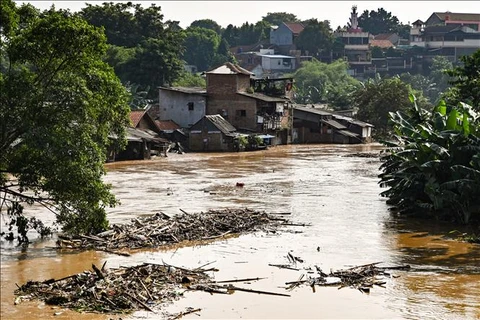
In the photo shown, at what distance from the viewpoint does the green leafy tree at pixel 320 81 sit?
3481 inches

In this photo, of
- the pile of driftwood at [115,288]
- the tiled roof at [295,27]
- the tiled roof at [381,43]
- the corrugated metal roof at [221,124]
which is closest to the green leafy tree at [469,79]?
the pile of driftwood at [115,288]

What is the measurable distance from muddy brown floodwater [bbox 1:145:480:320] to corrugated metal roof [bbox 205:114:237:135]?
15759 mm

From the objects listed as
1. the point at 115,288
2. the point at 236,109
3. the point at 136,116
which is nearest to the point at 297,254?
the point at 115,288

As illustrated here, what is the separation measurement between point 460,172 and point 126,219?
420 inches

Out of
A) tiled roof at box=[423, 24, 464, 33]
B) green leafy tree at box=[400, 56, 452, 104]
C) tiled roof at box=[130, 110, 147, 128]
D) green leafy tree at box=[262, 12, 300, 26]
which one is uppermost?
green leafy tree at box=[262, 12, 300, 26]

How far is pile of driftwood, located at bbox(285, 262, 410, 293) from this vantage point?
17984mm

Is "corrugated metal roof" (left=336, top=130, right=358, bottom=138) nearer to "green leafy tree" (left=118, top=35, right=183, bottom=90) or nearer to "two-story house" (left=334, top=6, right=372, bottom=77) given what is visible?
"green leafy tree" (left=118, top=35, right=183, bottom=90)

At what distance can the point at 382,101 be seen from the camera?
227 feet

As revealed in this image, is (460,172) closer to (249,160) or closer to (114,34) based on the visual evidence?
(249,160)

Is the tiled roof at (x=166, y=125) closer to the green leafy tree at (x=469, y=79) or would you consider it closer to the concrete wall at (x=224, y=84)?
the concrete wall at (x=224, y=84)

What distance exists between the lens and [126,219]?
26.8 meters

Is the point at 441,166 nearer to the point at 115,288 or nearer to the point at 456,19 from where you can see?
the point at 115,288

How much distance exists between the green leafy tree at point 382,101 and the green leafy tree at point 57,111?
166ft

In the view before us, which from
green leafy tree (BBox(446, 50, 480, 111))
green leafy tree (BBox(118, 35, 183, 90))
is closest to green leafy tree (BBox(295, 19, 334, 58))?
green leafy tree (BBox(118, 35, 183, 90))
